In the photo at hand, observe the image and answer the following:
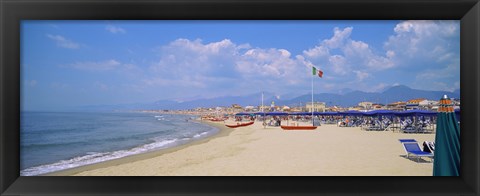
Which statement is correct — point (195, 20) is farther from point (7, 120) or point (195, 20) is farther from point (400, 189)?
point (400, 189)

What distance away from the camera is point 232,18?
1.64 metres

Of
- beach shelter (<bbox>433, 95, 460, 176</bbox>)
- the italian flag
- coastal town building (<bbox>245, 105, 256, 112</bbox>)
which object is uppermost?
the italian flag

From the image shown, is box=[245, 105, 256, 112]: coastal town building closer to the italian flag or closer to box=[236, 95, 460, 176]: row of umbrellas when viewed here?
the italian flag

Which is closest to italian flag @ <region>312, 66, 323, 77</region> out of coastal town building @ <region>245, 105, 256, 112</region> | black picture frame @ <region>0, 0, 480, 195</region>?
black picture frame @ <region>0, 0, 480, 195</region>

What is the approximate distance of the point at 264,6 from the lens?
5.20 ft

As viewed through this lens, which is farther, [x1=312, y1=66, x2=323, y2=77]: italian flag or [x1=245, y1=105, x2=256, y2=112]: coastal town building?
[x1=245, y1=105, x2=256, y2=112]: coastal town building

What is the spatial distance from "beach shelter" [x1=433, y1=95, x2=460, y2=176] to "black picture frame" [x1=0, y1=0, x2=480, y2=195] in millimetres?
237

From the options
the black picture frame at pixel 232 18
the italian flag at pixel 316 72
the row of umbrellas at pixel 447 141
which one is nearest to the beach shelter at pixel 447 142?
the row of umbrellas at pixel 447 141

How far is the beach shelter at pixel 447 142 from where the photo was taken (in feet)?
6.29

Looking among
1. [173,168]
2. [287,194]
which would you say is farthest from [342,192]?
[173,168]

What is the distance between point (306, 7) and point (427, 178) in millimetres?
1180

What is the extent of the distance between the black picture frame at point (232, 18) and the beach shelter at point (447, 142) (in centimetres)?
24

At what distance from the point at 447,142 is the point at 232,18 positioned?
1674mm

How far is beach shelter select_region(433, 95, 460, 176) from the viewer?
1.92m
